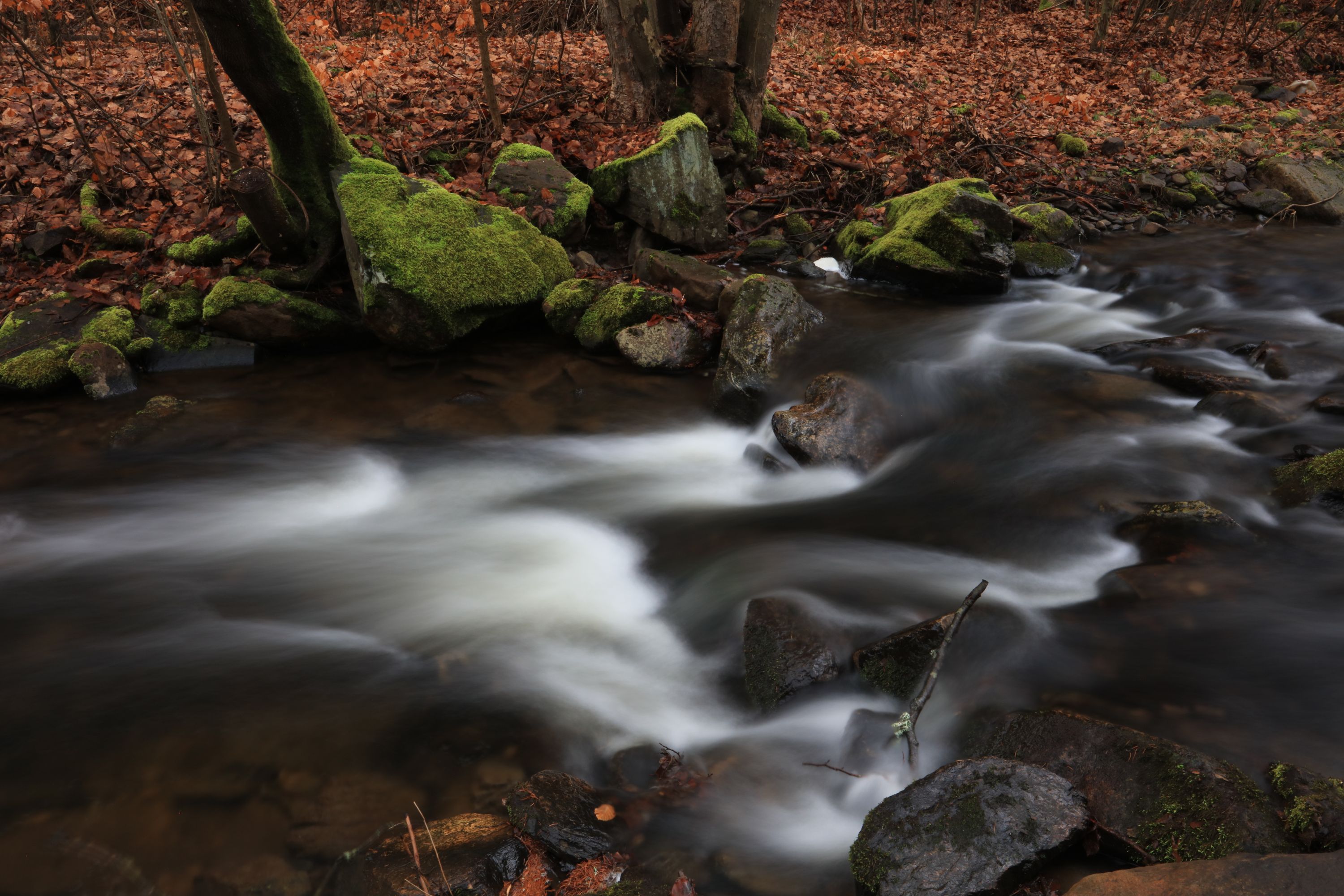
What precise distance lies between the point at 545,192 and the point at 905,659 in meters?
6.57

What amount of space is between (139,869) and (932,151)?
11.8m

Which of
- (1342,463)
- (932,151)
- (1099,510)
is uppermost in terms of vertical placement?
(932,151)

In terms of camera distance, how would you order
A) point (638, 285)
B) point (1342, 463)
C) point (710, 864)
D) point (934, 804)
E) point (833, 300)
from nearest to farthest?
point (934, 804) < point (710, 864) < point (1342, 463) < point (638, 285) < point (833, 300)

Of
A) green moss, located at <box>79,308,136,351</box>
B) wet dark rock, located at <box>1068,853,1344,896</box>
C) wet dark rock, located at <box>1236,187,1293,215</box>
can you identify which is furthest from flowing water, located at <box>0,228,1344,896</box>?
wet dark rock, located at <box>1236,187,1293,215</box>

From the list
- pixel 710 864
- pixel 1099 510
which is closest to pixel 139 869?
pixel 710 864

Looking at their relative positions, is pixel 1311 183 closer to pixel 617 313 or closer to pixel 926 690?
pixel 617 313

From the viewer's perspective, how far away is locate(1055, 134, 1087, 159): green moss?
39.6 ft

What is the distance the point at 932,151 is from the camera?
11.3m

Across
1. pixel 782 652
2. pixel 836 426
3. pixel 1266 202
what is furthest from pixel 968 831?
pixel 1266 202

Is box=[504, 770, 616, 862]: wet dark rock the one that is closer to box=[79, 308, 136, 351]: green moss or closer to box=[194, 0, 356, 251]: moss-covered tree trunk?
box=[194, 0, 356, 251]: moss-covered tree trunk

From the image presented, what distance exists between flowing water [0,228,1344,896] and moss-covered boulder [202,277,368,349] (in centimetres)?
36

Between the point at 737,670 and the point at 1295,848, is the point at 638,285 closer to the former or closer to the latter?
the point at 737,670

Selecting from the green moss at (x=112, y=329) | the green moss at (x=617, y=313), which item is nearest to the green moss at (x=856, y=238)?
the green moss at (x=617, y=313)

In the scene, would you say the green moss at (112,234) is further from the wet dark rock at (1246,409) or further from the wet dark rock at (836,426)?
the wet dark rock at (1246,409)
